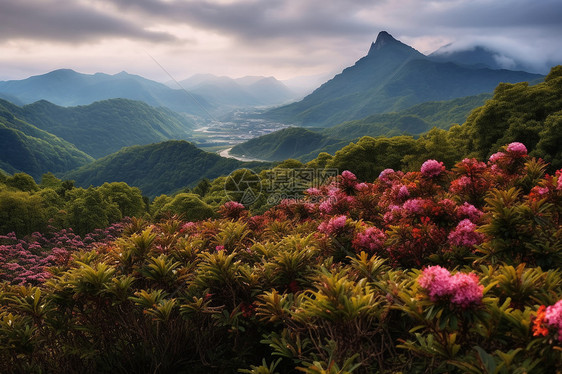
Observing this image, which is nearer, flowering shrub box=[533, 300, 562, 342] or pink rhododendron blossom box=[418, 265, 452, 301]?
flowering shrub box=[533, 300, 562, 342]

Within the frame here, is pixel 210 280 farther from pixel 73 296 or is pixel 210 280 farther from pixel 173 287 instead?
pixel 73 296

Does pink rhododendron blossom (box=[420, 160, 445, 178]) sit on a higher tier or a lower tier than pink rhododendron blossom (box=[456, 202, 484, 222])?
higher

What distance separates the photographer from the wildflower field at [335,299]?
2.27m

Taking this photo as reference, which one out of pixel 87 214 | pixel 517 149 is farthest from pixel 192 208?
pixel 517 149

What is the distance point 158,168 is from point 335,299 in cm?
15714

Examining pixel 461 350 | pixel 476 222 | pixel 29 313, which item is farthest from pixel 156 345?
pixel 476 222

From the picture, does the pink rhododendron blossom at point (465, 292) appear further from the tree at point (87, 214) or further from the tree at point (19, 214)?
the tree at point (19, 214)

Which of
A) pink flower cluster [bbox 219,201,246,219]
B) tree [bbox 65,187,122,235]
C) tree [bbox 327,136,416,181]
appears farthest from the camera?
tree [bbox 65,187,122,235]

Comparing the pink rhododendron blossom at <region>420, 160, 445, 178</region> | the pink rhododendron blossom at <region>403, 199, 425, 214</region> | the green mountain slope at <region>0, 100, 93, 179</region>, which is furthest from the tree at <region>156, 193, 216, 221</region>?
the green mountain slope at <region>0, 100, 93, 179</region>

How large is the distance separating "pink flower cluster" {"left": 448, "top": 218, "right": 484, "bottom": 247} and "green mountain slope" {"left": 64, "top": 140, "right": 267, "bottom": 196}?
12377cm

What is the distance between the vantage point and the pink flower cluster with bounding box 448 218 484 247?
155 inches

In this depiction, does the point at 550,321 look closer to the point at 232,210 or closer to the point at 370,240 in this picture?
the point at 370,240

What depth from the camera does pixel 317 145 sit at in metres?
177

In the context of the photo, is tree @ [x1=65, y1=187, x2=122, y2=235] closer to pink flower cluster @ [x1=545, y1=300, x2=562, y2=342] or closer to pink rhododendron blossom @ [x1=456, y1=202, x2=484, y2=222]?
pink rhododendron blossom @ [x1=456, y1=202, x2=484, y2=222]
